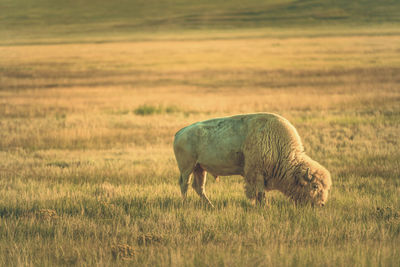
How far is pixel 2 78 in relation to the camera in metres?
37.6

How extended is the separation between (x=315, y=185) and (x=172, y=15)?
459 feet

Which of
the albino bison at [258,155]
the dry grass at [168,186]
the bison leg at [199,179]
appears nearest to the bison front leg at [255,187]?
the albino bison at [258,155]

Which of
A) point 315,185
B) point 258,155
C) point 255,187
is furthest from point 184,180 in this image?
point 315,185

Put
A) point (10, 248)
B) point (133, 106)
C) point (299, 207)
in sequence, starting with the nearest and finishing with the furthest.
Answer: point (10, 248) → point (299, 207) → point (133, 106)

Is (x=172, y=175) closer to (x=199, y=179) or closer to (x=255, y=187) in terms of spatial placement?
(x=199, y=179)

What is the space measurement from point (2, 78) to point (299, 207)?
3451cm

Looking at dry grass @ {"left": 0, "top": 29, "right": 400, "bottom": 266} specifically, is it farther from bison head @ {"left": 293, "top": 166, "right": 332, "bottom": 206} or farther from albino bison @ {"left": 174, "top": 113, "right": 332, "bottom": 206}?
albino bison @ {"left": 174, "top": 113, "right": 332, "bottom": 206}

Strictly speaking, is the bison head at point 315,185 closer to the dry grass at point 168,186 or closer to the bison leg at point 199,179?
the dry grass at point 168,186

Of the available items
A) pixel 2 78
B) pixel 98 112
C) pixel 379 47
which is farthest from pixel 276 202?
pixel 379 47

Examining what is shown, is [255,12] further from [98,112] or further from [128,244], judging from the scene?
[128,244]

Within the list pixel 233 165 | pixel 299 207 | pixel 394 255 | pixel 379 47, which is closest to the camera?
pixel 394 255

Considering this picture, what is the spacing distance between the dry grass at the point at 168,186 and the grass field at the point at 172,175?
0.03 m

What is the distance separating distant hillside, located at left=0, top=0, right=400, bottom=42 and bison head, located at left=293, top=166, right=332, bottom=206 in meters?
107

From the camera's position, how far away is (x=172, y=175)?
35.3ft
